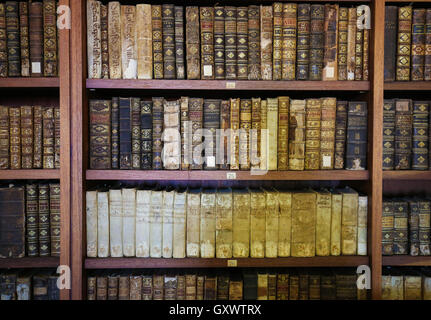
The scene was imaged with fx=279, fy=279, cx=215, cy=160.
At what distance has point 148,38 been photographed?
112 cm

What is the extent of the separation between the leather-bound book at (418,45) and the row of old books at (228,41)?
19cm

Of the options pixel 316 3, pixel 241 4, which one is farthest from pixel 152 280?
pixel 316 3

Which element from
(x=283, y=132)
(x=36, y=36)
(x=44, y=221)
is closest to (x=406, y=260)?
(x=283, y=132)

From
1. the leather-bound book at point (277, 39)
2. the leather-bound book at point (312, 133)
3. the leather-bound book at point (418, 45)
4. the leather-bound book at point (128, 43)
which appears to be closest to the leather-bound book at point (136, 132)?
the leather-bound book at point (128, 43)

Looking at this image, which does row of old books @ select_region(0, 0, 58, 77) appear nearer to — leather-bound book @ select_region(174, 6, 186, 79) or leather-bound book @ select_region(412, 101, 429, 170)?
leather-bound book @ select_region(174, 6, 186, 79)

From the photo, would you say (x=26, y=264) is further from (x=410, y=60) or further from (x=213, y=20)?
(x=410, y=60)

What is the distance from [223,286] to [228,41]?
101 centimetres

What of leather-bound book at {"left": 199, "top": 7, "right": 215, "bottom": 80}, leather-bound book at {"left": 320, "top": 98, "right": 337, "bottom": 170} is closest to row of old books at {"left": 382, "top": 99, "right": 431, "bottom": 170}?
leather-bound book at {"left": 320, "top": 98, "right": 337, "bottom": 170}

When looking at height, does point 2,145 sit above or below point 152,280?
above

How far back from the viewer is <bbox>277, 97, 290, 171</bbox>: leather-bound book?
1143 mm

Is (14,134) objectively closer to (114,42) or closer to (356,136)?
(114,42)

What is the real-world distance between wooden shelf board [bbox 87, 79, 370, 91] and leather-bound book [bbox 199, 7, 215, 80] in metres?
0.05
